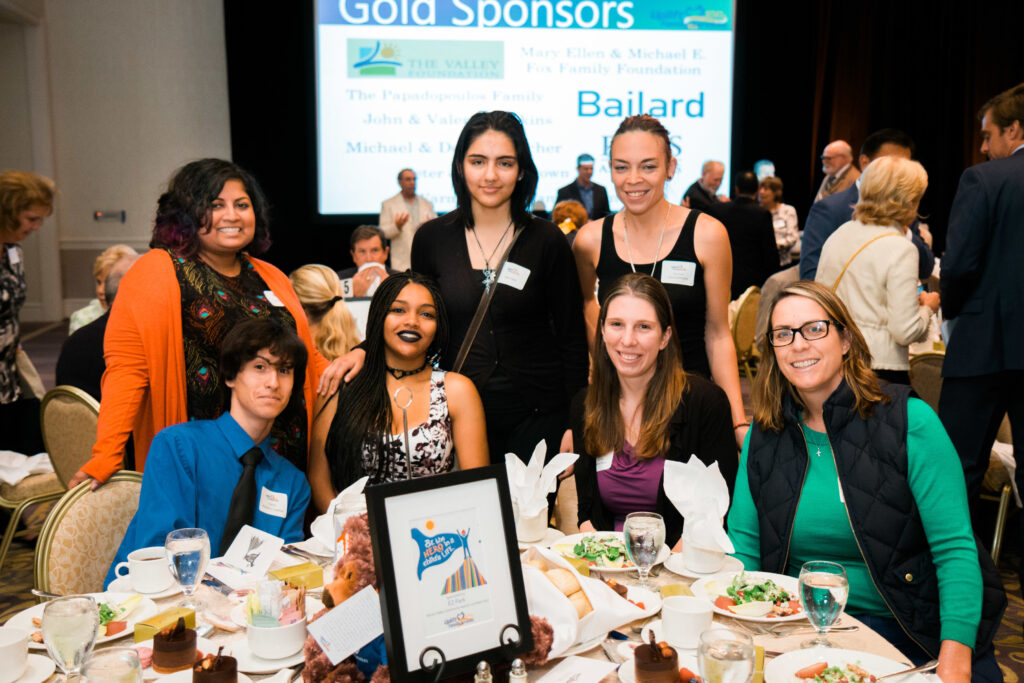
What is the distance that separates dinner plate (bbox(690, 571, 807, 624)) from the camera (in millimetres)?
1494

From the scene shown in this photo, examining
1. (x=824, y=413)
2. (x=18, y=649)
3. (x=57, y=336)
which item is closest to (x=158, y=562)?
(x=18, y=649)

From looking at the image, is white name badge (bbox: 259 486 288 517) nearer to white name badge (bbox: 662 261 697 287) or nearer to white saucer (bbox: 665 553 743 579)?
white saucer (bbox: 665 553 743 579)

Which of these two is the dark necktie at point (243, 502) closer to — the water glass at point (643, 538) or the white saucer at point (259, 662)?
the white saucer at point (259, 662)

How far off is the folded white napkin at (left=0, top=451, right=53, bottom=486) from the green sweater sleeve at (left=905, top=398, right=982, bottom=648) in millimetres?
3102

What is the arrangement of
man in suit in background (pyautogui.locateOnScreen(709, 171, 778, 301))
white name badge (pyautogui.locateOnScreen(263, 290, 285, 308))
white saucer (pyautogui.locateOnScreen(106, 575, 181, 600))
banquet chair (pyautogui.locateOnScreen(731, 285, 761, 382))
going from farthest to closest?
man in suit in background (pyautogui.locateOnScreen(709, 171, 778, 301)) → banquet chair (pyautogui.locateOnScreen(731, 285, 761, 382)) → white name badge (pyautogui.locateOnScreen(263, 290, 285, 308)) → white saucer (pyautogui.locateOnScreen(106, 575, 181, 600))

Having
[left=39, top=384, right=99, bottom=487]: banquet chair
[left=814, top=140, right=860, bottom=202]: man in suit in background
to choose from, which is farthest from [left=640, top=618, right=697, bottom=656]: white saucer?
[left=814, top=140, right=860, bottom=202]: man in suit in background

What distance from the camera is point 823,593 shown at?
1360 mm

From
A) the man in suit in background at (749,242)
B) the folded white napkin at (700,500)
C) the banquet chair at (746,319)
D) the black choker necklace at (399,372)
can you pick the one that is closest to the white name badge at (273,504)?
the black choker necklace at (399,372)

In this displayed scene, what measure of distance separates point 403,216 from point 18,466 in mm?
5142

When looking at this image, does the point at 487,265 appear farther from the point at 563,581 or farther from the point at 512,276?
the point at 563,581

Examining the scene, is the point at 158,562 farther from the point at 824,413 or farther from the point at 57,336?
the point at 57,336

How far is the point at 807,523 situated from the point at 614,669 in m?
0.71

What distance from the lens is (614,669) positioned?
1.33 metres

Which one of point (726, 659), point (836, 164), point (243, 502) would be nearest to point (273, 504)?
point (243, 502)
